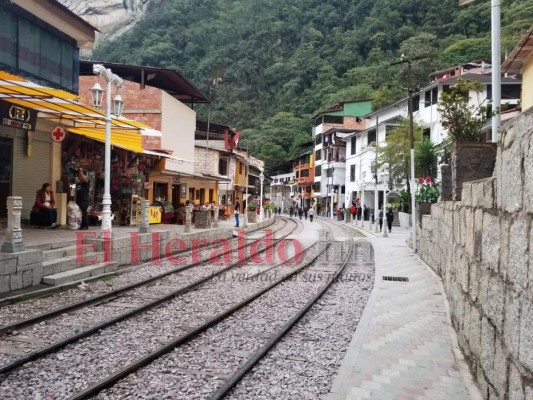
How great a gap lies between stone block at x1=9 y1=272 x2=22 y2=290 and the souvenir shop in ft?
22.6

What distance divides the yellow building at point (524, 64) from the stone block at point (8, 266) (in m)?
13.6

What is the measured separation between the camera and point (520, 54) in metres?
13.6

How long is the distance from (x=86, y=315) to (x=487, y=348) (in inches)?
229

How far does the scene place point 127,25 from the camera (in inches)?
4609

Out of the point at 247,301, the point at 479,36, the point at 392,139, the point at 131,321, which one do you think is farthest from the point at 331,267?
the point at 479,36

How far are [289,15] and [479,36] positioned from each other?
42806mm

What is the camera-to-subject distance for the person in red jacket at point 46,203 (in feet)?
40.9

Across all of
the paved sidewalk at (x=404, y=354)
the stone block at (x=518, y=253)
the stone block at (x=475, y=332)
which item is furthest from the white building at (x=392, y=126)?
the stone block at (x=518, y=253)

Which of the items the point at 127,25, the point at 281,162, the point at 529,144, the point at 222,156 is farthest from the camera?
the point at 127,25

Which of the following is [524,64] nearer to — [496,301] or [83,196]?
[496,301]

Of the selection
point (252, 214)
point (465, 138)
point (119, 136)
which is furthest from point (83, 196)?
point (252, 214)

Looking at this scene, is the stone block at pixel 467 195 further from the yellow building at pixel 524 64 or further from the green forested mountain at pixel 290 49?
the green forested mountain at pixel 290 49

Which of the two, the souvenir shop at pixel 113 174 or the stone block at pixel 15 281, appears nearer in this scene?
the stone block at pixel 15 281

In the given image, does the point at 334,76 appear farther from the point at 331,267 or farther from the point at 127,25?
the point at 127,25
